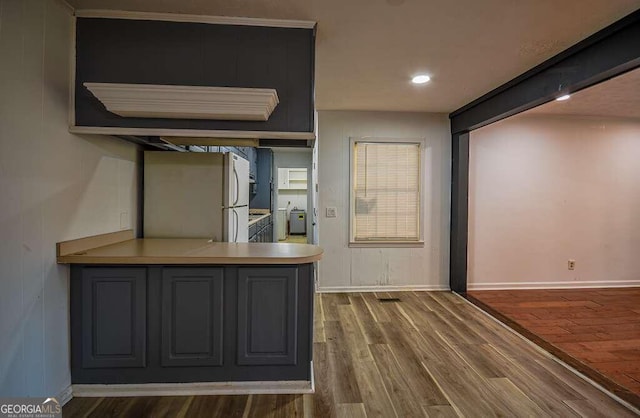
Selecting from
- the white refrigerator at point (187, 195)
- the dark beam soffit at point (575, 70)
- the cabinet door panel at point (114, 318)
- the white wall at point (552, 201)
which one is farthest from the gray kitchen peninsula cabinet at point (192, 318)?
the white wall at point (552, 201)

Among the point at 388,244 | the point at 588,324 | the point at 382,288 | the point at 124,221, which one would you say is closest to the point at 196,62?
the point at 124,221

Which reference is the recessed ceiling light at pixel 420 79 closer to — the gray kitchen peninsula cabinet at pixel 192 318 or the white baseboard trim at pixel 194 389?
the gray kitchen peninsula cabinet at pixel 192 318

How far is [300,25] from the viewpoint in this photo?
6.24ft

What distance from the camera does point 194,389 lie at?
189 centimetres

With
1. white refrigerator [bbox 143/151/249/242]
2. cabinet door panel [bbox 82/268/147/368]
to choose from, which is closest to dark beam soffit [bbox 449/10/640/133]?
white refrigerator [bbox 143/151/249/242]

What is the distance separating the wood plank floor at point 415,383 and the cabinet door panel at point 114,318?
236mm

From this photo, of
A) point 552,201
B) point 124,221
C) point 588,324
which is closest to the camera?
point 124,221

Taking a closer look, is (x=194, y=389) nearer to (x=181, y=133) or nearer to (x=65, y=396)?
(x=65, y=396)

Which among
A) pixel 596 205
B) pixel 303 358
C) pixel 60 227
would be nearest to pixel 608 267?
pixel 596 205

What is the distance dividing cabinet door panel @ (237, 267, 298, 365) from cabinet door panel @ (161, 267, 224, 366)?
138 mm

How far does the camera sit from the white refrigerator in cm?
256

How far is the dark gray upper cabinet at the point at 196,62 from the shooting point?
183 cm

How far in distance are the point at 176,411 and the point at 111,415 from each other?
1.09 ft

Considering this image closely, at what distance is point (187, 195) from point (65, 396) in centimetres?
146
